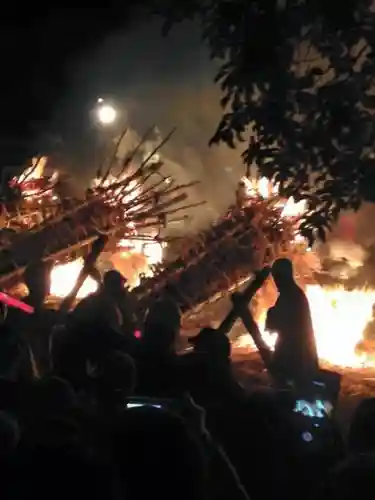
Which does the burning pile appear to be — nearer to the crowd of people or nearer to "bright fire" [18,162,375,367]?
"bright fire" [18,162,375,367]

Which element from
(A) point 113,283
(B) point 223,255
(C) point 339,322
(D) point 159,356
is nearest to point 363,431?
(D) point 159,356

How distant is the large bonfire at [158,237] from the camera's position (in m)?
9.78

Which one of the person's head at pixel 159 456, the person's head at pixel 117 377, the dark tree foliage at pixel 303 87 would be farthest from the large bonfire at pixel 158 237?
the person's head at pixel 159 456

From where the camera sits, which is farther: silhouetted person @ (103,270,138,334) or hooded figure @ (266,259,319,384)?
silhouetted person @ (103,270,138,334)

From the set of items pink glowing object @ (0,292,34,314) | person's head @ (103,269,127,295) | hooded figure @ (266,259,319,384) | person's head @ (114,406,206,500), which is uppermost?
person's head @ (103,269,127,295)

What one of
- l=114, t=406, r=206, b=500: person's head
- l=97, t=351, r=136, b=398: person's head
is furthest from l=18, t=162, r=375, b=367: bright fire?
l=114, t=406, r=206, b=500: person's head

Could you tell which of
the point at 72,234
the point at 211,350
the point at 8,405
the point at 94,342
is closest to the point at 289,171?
the point at 211,350

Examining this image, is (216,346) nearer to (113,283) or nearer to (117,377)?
(117,377)

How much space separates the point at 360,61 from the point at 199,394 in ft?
7.16

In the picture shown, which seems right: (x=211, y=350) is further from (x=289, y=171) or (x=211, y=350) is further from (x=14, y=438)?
(x=14, y=438)

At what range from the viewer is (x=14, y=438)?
3.56 metres

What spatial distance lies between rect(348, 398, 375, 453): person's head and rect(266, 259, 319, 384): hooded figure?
10.7 ft

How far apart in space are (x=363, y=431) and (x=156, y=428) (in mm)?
923

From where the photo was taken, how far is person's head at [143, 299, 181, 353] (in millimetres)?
5316
